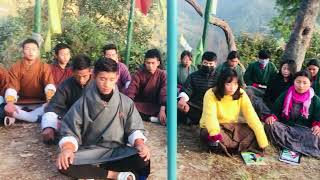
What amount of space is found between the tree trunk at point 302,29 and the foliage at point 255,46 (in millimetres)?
3616

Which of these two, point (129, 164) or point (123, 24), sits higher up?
point (123, 24)

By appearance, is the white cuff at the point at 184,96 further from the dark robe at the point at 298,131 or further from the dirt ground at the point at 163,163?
the dark robe at the point at 298,131

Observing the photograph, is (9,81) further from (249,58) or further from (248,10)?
(248,10)

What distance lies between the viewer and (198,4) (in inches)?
455

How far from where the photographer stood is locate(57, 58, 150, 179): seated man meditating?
3.77m

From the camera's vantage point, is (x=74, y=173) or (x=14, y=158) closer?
(x=74, y=173)

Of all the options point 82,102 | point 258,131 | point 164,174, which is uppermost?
point 82,102

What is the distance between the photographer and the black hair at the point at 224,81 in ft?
15.4

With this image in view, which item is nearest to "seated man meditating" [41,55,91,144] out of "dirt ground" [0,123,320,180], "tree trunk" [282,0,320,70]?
"dirt ground" [0,123,320,180]

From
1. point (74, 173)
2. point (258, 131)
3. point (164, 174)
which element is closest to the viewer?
point (74, 173)

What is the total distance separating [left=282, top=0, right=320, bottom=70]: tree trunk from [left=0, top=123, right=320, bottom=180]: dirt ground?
14.1 feet

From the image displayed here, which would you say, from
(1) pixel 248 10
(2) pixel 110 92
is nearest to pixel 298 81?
(2) pixel 110 92

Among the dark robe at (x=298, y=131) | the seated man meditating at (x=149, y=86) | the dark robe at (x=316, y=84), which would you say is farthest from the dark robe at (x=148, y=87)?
the dark robe at (x=316, y=84)

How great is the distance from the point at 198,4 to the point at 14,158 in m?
8.28
